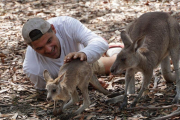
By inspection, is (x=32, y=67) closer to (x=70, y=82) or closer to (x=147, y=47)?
(x=70, y=82)

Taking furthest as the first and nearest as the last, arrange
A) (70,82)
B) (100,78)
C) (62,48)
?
(100,78) < (62,48) < (70,82)

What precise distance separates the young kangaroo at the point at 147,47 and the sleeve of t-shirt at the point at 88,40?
33 centimetres

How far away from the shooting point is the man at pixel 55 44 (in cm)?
355

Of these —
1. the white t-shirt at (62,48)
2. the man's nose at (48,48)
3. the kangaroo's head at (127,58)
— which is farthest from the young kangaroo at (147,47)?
the man's nose at (48,48)

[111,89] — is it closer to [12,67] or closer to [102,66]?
[102,66]

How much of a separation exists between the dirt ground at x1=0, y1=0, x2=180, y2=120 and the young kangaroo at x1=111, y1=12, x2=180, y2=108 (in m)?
0.23

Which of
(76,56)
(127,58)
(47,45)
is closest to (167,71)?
(127,58)

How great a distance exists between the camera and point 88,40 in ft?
12.6

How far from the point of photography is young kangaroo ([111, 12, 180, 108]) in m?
3.39

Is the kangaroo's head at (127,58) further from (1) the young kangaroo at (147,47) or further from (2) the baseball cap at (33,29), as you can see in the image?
(2) the baseball cap at (33,29)

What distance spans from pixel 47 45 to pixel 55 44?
0.46 ft

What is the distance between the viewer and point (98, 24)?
262 inches

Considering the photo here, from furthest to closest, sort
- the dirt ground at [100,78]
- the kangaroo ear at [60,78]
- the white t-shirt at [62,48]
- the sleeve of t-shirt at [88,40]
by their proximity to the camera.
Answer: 1. the white t-shirt at [62,48]
2. the sleeve of t-shirt at [88,40]
3. the dirt ground at [100,78]
4. the kangaroo ear at [60,78]

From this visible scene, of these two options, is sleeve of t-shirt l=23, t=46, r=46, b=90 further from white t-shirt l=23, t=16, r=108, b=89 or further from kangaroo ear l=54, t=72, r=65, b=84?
kangaroo ear l=54, t=72, r=65, b=84
